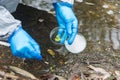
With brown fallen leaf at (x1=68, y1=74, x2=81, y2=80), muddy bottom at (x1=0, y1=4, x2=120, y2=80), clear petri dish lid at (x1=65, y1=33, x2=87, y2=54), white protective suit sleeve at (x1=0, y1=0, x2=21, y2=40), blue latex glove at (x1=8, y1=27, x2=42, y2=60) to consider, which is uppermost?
white protective suit sleeve at (x1=0, y1=0, x2=21, y2=40)

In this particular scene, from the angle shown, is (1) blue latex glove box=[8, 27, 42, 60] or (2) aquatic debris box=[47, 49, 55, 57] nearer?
(1) blue latex glove box=[8, 27, 42, 60]

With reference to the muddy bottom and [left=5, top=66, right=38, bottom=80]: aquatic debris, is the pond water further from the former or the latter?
[left=5, top=66, right=38, bottom=80]: aquatic debris

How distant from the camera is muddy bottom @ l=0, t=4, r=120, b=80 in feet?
11.8

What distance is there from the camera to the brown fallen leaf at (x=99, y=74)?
11.6 feet

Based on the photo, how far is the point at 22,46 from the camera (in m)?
3.13

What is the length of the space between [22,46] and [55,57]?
682 mm

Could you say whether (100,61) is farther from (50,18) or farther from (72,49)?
(50,18)

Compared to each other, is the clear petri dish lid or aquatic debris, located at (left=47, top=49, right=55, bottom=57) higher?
the clear petri dish lid

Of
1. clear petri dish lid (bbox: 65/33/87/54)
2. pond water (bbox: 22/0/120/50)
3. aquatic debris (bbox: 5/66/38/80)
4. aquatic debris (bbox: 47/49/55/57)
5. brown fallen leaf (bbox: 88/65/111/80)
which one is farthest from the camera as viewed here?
pond water (bbox: 22/0/120/50)

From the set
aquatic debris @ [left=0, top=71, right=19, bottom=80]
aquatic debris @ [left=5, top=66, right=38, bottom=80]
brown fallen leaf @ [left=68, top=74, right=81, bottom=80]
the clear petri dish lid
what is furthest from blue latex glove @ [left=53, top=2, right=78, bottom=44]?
aquatic debris @ [left=0, top=71, right=19, bottom=80]

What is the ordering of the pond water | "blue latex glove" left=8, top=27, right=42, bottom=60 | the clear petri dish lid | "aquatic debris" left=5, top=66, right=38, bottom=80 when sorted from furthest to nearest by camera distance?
the pond water < the clear petri dish lid < "aquatic debris" left=5, top=66, right=38, bottom=80 < "blue latex glove" left=8, top=27, right=42, bottom=60

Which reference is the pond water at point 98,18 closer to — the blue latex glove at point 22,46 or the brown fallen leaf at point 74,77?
the brown fallen leaf at point 74,77

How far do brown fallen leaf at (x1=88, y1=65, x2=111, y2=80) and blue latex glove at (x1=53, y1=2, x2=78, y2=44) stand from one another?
1.31ft

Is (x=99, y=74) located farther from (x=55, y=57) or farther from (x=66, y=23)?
(x=66, y=23)
